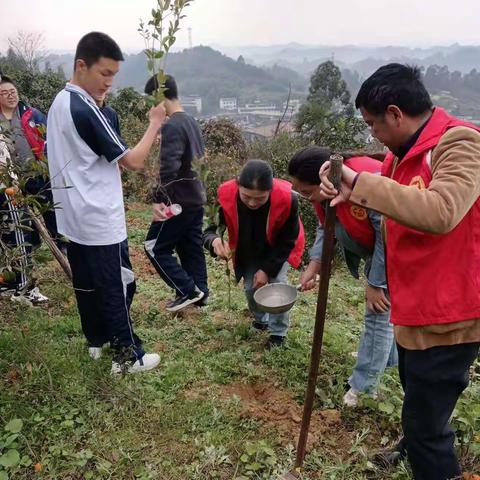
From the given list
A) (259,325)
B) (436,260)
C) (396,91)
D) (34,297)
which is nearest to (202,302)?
(259,325)

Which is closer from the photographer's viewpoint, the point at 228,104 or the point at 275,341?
the point at 275,341

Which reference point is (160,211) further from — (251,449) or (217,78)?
(217,78)

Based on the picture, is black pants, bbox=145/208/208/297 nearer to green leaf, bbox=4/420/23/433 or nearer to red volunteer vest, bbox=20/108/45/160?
red volunteer vest, bbox=20/108/45/160

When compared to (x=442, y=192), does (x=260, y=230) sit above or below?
below

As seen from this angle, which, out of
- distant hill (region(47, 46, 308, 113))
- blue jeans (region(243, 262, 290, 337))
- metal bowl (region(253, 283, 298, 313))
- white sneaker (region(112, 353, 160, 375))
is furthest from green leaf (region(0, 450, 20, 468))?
distant hill (region(47, 46, 308, 113))

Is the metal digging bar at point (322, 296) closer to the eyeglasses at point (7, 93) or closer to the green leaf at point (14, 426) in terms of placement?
the green leaf at point (14, 426)

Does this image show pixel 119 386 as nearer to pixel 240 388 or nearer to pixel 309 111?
pixel 240 388

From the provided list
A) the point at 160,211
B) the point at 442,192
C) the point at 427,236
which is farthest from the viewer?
the point at 160,211

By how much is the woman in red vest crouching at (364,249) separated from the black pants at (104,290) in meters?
1.14

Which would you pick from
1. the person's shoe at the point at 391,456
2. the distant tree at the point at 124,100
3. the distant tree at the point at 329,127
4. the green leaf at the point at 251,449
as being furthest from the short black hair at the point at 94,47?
the distant tree at the point at 124,100

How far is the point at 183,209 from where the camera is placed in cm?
A: 362

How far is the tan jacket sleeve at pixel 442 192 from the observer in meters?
1.33

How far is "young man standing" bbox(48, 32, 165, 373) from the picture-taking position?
7.57 ft

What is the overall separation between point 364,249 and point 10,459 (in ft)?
6.77
